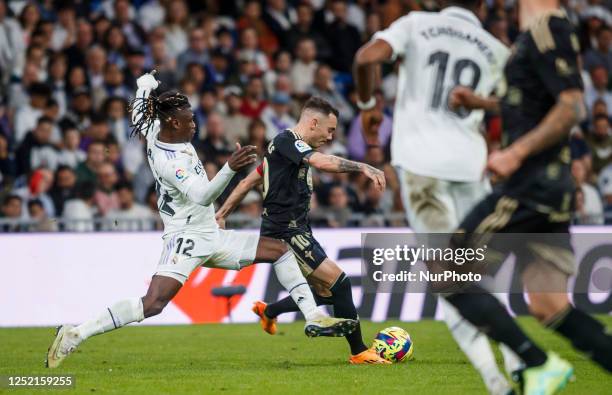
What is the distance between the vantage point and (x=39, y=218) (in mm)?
16125

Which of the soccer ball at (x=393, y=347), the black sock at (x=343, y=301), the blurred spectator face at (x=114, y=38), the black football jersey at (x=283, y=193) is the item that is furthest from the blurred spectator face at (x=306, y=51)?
the soccer ball at (x=393, y=347)

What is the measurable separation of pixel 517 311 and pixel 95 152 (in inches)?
255

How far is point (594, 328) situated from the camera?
667 cm

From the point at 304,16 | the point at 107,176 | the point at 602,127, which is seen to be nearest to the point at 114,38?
the point at 107,176

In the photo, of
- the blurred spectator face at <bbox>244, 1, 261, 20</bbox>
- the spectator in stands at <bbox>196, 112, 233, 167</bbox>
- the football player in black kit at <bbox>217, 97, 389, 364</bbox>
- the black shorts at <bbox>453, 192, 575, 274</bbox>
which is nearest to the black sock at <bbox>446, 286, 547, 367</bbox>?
the black shorts at <bbox>453, 192, 575, 274</bbox>

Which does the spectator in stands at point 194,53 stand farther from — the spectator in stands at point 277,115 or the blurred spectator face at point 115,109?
the blurred spectator face at point 115,109

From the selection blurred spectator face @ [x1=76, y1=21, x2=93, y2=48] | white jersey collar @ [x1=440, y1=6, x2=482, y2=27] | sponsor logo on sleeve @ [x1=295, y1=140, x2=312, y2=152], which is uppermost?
white jersey collar @ [x1=440, y1=6, x2=482, y2=27]

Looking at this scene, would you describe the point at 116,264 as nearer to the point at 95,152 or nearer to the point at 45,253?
the point at 45,253

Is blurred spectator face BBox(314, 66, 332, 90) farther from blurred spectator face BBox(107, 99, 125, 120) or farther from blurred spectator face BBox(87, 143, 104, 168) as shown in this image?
blurred spectator face BBox(87, 143, 104, 168)

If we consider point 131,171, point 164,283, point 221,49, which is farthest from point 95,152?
point 164,283

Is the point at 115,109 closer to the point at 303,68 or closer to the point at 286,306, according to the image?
the point at 303,68

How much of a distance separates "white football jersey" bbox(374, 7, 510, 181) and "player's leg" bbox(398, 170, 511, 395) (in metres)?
0.09

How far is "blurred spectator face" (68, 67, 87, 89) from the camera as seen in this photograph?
60.4 ft

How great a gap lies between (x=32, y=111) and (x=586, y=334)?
1287 cm
